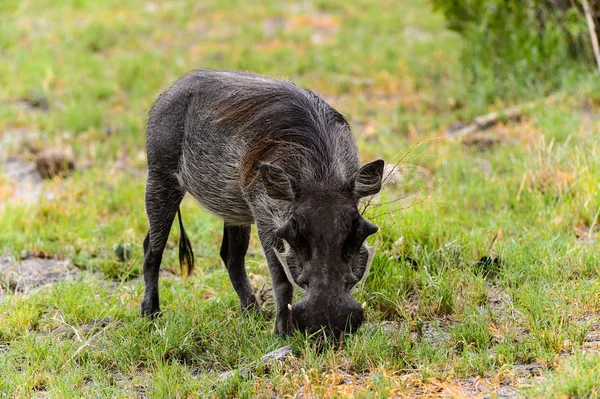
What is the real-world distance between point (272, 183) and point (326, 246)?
38 cm

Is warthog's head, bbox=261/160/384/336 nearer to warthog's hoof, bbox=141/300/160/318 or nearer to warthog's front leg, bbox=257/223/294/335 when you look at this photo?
warthog's front leg, bbox=257/223/294/335

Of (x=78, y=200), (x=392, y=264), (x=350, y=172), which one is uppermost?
(x=350, y=172)

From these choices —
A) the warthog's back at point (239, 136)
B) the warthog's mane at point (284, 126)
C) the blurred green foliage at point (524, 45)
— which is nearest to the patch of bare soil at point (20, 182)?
the warthog's back at point (239, 136)

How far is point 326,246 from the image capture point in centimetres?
341

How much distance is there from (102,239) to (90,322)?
4.54 feet

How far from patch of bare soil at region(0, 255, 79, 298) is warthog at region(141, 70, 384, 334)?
781mm

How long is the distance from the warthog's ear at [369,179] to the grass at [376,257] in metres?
0.63

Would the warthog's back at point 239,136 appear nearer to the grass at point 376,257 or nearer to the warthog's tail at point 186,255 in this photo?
the warthog's tail at point 186,255

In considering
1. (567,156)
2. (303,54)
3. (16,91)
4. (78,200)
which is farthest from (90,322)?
(303,54)

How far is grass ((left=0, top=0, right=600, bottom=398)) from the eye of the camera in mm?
3451

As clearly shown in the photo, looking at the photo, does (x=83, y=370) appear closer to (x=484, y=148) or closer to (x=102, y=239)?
(x=102, y=239)

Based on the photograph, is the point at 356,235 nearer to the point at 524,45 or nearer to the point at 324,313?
the point at 324,313

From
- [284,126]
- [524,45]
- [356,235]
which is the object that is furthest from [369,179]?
[524,45]

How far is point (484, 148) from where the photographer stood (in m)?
7.07
